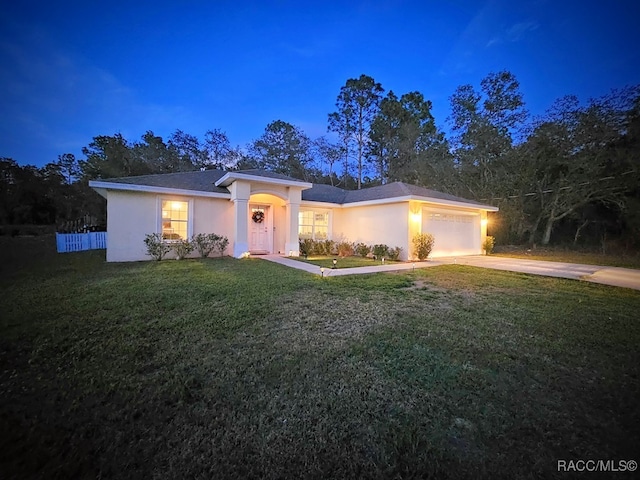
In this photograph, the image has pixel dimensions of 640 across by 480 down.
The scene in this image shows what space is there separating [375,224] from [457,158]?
40.8 ft

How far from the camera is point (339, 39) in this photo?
69.5 feet

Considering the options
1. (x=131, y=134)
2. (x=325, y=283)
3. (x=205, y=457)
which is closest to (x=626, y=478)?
(x=205, y=457)

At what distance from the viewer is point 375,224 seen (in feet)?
42.1

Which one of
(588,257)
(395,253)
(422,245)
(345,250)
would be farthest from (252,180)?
(588,257)

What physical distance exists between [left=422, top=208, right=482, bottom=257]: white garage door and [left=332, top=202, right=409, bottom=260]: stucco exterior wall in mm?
1281

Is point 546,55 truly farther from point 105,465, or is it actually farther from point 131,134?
point 131,134

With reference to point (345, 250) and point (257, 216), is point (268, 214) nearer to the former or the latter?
point (257, 216)

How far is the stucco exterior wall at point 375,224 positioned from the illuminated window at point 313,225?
1.70 ft

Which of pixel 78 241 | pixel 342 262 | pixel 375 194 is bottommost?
pixel 342 262

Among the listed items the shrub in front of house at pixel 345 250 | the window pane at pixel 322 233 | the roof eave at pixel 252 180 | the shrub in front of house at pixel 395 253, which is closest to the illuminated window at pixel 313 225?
Answer: the window pane at pixel 322 233

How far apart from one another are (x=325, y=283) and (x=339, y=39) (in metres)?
22.3

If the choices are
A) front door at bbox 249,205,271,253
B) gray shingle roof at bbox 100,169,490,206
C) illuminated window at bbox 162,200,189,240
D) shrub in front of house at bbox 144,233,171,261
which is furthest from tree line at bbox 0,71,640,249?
shrub in front of house at bbox 144,233,171,261

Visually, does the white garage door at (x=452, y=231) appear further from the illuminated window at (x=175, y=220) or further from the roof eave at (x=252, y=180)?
the illuminated window at (x=175, y=220)

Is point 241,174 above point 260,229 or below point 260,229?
above
